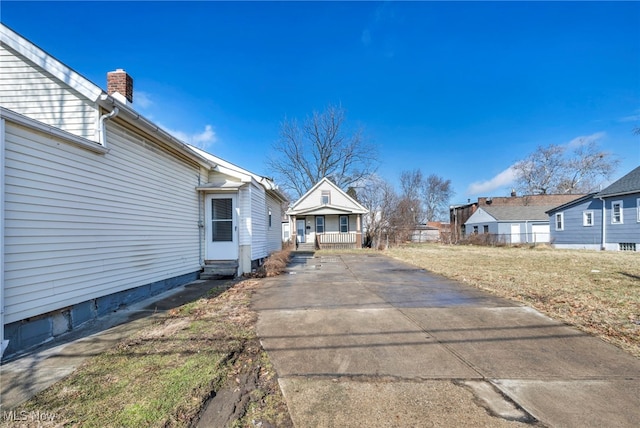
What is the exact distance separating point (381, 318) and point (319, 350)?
158 centimetres

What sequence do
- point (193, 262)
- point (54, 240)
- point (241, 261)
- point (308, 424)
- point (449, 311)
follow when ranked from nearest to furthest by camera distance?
point (308, 424) → point (54, 240) → point (449, 311) → point (193, 262) → point (241, 261)

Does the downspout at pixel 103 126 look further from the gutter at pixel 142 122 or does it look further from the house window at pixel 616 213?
the house window at pixel 616 213

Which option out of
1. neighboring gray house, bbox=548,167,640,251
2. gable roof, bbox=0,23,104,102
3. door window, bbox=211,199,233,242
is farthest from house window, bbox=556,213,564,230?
gable roof, bbox=0,23,104,102

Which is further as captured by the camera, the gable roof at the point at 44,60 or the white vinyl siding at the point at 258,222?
the white vinyl siding at the point at 258,222

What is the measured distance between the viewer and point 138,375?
2.84 meters

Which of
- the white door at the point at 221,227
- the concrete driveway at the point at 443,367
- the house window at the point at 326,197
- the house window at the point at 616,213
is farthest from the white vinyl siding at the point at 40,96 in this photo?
the house window at the point at 616,213

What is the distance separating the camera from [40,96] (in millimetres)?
5145

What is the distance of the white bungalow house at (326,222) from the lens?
2209 cm

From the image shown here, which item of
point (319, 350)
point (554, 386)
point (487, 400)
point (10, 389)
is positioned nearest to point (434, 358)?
point (487, 400)

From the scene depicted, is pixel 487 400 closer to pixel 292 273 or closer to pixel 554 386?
pixel 554 386

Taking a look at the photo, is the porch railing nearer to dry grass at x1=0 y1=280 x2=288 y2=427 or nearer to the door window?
the door window

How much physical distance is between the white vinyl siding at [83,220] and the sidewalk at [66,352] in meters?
0.48

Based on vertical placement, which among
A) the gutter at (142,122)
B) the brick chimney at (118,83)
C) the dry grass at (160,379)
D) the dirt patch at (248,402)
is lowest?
the dirt patch at (248,402)

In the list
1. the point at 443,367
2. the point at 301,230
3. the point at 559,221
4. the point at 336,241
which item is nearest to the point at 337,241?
the point at 336,241
